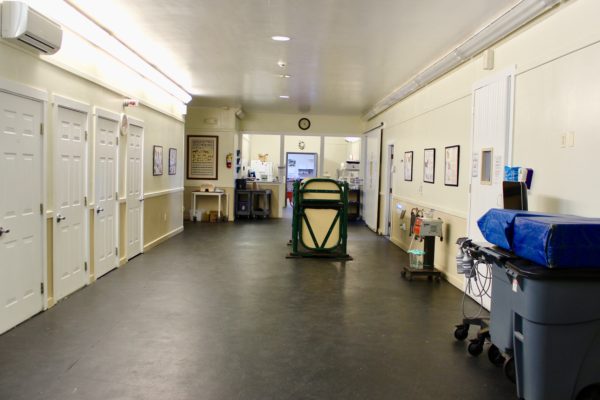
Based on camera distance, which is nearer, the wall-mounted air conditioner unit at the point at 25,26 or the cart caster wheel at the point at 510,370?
the cart caster wheel at the point at 510,370

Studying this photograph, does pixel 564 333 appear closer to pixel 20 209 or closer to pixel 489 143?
pixel 489 143

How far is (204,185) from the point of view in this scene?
12.1m

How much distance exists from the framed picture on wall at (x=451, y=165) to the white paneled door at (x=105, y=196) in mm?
4423

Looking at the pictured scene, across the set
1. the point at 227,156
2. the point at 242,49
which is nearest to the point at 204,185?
the point at 227,156

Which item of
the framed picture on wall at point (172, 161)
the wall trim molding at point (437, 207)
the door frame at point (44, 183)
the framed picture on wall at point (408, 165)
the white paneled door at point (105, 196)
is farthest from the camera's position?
the framed picture on wall at point (172, 161)

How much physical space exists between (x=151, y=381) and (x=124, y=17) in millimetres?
3720

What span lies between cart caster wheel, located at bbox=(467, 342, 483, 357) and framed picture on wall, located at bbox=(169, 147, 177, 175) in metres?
6.94

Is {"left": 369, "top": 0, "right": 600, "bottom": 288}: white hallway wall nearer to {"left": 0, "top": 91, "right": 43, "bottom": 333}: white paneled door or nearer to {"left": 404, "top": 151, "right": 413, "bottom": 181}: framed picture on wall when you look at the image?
{"left": 404, "top": 151, "right": 413, "bottom": 181}: framed picture on wall

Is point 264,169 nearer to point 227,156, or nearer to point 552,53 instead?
point 227,156

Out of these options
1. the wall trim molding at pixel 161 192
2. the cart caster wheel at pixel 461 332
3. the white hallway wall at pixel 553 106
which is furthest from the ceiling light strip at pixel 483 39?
the wall trim molding at pixel 161 192

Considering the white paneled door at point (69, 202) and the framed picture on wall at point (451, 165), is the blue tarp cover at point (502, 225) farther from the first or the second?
the white paneled door at point (69, 202)

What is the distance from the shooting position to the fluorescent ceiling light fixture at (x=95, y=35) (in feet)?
13.9

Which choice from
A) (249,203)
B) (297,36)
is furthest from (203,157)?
(297,36)

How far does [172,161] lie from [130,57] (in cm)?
332
